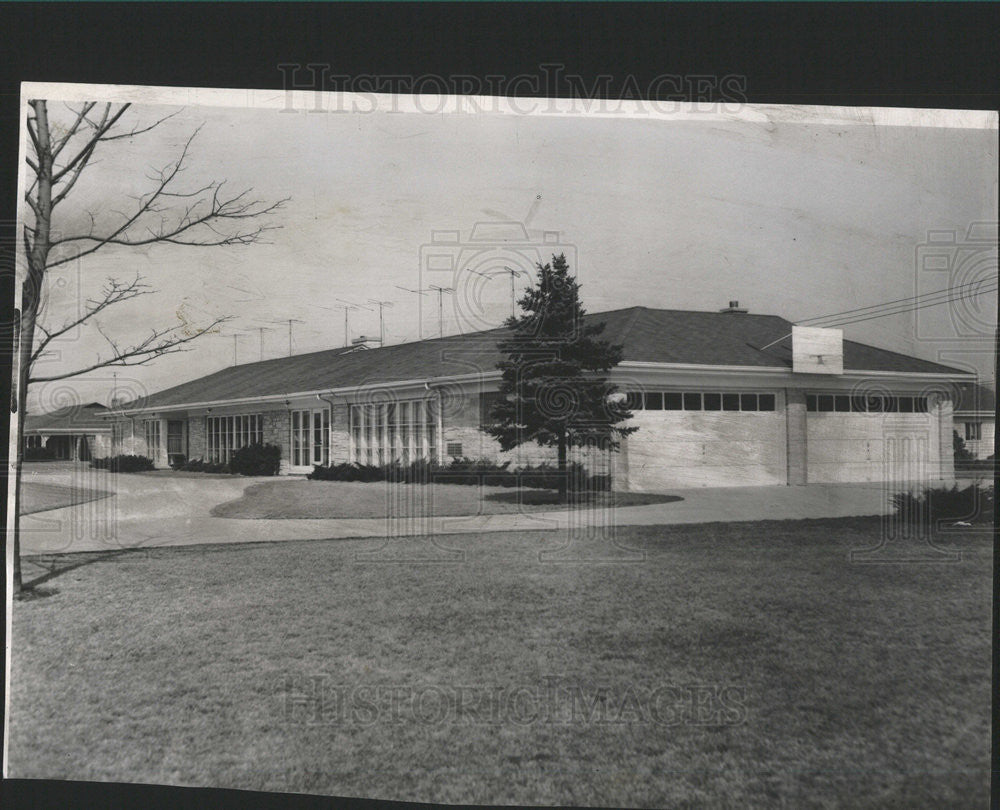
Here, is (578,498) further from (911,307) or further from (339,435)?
(911,307)

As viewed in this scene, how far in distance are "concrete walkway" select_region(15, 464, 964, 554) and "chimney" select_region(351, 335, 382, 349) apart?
94 centimetres

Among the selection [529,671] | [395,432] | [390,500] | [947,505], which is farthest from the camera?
[395,432]

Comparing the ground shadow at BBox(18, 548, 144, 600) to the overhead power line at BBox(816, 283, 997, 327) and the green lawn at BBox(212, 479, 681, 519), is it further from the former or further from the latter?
the overhead power line at BBox(816, 283, 997, 327)

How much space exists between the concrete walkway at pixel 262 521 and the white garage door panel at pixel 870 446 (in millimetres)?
86

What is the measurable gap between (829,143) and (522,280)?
173cm

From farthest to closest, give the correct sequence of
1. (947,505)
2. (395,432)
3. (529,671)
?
(395,432) → (947,505) → (529,671)

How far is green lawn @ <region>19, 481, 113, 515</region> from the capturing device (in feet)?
14.0

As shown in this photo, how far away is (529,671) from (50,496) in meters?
2.70

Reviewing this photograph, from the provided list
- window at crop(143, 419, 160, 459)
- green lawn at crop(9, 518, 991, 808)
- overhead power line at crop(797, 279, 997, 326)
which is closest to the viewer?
green lawn at crop(9, 518, 991, 808)

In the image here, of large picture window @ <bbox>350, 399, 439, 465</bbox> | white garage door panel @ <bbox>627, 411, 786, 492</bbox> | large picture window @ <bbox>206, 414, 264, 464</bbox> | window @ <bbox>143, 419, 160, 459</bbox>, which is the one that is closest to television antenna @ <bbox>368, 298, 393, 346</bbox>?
large picture window @ <bbox>350, 399, 439, 465</bbox>

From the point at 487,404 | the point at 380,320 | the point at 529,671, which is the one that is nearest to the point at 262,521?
the point at 380,320

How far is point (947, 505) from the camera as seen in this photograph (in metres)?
4.16

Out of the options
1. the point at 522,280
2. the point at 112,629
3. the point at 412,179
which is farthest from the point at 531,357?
the point at 112,629

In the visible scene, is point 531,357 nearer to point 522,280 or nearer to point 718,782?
point 522,280
